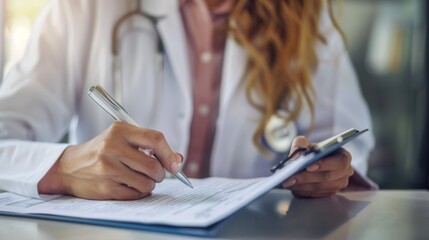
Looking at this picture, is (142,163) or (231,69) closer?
(142,163)

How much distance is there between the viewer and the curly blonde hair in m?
1.02

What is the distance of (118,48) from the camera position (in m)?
1.00

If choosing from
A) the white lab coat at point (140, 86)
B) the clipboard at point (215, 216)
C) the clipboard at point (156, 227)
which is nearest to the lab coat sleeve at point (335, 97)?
the white lab coat at point (140, 86)

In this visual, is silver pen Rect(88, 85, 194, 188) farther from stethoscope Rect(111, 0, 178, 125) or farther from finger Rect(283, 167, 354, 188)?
stethoscope Rect(111, 0, 178, 125)

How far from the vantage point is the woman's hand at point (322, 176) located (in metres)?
0.58

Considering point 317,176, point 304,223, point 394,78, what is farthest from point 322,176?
point 394,78

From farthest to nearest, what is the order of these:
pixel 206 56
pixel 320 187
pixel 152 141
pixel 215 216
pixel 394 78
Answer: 1. pixel 394 78
2. pixel 206 56
3. pixel 320 187
4. pixel 152 141
5. pixel 215 216

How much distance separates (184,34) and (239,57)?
126mm

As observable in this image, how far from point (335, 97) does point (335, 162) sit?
0.51 m

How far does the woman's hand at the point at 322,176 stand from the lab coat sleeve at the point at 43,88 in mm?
409

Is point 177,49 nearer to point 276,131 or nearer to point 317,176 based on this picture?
point 276,131

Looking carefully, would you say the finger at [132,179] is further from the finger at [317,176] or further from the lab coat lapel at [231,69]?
the lab coat lapel at [231,69]

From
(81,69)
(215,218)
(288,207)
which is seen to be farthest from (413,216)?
(81,69)

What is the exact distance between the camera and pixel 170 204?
18.6 inches
